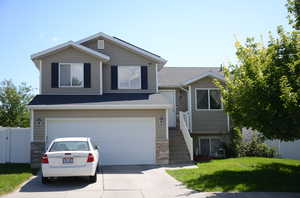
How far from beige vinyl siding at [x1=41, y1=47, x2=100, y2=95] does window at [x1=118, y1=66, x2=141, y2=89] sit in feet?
4.66

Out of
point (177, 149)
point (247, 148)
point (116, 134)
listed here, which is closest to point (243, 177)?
point (177, 149)

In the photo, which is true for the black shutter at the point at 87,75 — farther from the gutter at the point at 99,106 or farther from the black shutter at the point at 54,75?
the gutter at the point at 99,106

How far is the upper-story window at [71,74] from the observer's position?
1627 cm

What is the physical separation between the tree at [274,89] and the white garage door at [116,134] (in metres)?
5.65

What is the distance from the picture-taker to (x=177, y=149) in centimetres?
1627

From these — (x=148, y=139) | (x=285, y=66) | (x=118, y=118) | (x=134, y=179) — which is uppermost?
(x=285, y=66)

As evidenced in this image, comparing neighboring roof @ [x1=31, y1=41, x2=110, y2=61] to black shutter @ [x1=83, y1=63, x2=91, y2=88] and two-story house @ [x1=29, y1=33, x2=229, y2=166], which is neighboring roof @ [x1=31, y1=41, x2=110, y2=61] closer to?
two-story house @ [x1=29, y1=33, x2=229, y2=166]

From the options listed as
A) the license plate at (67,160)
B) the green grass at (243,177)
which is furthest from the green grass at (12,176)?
the green grass at (243,177)

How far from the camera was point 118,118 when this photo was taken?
49.3 feet

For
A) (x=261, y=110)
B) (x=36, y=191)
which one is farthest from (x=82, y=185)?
(x=261, y=110)

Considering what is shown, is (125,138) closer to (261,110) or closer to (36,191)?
(36,191)

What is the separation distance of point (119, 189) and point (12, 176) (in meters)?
4.59

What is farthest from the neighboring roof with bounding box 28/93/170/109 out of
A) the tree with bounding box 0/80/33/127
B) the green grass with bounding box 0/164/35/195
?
the tree with bounding box 0/80/33/127

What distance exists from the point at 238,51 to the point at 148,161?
6.95 m
